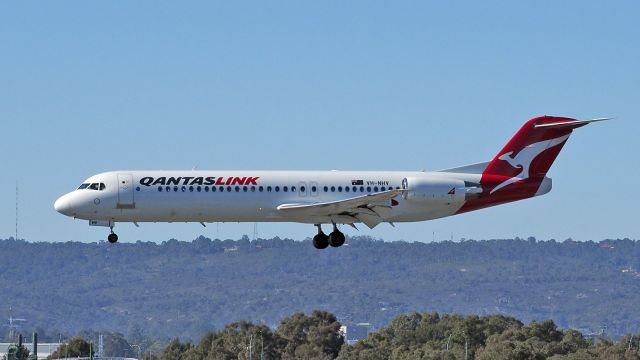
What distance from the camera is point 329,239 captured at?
70062 millimetres

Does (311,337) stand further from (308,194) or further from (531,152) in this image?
(308,194)

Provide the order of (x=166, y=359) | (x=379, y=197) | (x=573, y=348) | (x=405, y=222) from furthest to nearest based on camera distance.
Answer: (x=166, y=359) → (x=573, y=348) → (x=405, y=222) → (x=379, y=197)

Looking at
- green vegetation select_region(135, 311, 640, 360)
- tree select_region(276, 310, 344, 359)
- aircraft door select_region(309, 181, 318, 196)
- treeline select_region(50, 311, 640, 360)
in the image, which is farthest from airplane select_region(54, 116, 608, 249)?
tree select_region(276, 310, 344, 359)

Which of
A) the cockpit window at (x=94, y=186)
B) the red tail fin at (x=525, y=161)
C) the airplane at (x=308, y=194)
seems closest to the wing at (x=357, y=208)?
the airplane at (x=308, y=194)

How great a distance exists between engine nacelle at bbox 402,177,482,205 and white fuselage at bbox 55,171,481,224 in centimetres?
5

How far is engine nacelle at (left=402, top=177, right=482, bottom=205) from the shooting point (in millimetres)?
68062

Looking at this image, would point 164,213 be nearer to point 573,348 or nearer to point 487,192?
point 487,192

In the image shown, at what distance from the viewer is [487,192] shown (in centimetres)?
7031

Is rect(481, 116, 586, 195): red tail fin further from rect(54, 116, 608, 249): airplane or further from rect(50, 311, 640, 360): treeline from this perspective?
rect(50, 311, 640, 360): treeline

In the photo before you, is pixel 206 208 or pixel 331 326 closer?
pixel 206 208

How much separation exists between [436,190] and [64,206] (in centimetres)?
1803

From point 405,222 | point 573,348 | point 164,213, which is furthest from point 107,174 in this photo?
point 573,348

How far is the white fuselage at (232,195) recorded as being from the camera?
215 feet

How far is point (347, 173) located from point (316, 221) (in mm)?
2849
